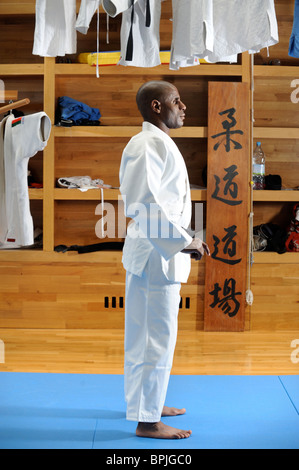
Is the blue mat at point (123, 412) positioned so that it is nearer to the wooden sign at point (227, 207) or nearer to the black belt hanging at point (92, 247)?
the wooden sign at point (227, 207)

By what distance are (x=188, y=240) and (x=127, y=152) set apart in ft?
1.49

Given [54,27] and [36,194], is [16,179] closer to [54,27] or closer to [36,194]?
[54,27]

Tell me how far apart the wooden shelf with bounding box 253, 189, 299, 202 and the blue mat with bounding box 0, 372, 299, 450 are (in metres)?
1.60

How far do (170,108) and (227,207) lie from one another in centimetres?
196

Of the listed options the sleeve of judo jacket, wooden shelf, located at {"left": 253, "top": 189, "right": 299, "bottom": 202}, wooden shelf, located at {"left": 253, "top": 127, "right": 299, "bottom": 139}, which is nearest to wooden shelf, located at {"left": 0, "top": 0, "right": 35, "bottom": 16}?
wooden shelf, located at {"left": 253, "top": 127, "right": 299, "bottom": 139}

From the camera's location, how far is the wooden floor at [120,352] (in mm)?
3471

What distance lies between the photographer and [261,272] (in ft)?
14.4

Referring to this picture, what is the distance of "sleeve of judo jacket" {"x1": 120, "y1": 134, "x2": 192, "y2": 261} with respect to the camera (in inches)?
88.4

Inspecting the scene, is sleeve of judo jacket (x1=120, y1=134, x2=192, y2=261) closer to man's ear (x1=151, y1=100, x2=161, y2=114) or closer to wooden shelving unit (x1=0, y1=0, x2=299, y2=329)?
man's ear (x1=151, y1=100, x2=161, y2=114)

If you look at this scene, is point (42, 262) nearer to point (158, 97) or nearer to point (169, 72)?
point (169, 72)

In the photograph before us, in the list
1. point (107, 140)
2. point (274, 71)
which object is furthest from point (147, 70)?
point (274, 71)

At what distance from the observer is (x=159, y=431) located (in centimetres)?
245

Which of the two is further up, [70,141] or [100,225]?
[70,141]
